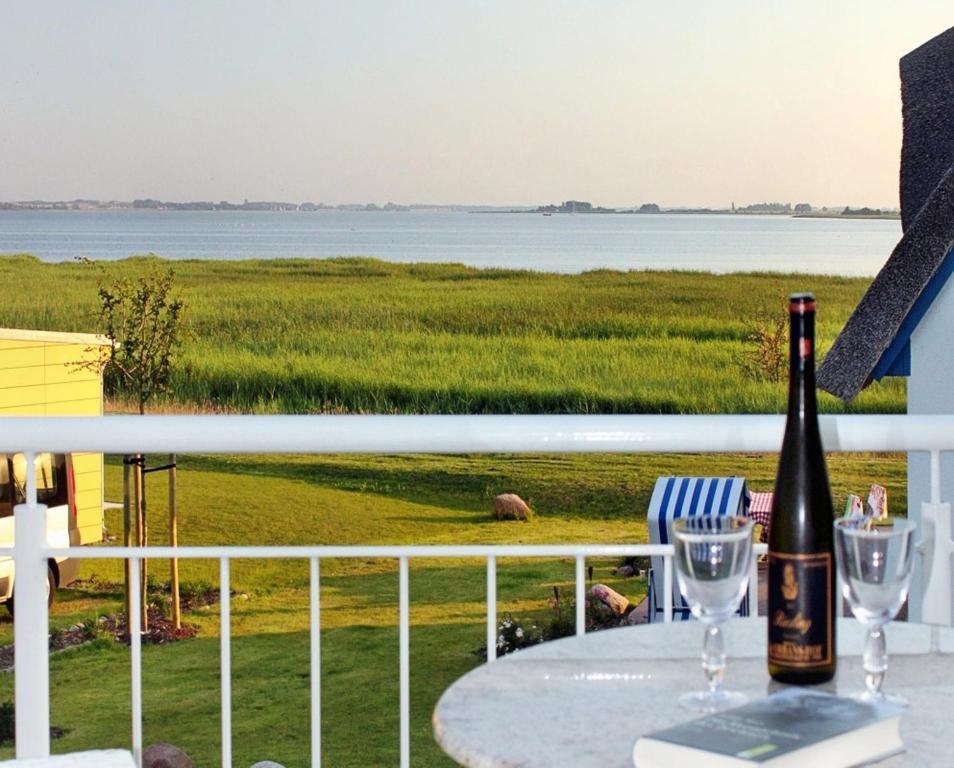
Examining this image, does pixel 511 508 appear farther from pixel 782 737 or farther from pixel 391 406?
pixel 782 737

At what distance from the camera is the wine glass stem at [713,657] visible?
35.9 inches

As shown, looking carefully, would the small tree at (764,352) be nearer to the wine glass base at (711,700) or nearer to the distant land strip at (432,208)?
the distant land strip at (432,208)

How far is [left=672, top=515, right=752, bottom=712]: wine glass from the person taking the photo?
2.86ft

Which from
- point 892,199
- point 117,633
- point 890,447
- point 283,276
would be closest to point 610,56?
point 892,199

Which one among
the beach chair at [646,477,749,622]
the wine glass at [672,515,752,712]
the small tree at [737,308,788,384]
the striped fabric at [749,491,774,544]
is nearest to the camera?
the wine glass at [672,515,752,712]

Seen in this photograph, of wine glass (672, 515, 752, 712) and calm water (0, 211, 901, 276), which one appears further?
calm water (0, 211, 901, 276)

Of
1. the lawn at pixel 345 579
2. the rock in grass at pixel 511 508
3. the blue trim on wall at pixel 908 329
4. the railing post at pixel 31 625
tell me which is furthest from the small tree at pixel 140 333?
the railing post at pixel 31 625

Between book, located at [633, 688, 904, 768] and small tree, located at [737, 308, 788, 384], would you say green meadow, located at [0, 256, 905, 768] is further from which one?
book, located at [633, 688, 904, 768]

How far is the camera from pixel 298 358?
12.2 metres

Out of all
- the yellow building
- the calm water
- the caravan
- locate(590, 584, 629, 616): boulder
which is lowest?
locate(590, 584, 629, 616): boulder

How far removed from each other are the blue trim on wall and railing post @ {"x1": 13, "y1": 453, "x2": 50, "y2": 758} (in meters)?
4.74

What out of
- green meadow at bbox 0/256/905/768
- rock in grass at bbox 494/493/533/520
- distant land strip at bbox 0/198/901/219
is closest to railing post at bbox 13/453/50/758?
green meadow at bbox 0/256/905/768

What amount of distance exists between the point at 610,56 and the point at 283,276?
3.95 metres

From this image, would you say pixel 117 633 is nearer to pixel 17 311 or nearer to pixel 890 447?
pixel 17 311
